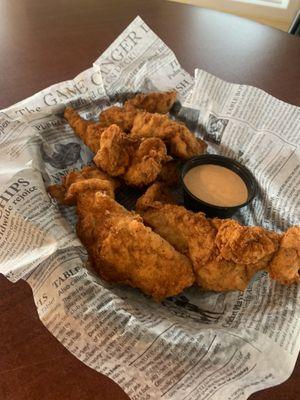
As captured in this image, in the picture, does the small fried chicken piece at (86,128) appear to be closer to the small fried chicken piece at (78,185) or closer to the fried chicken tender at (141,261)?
the small fried chicken piece at (78,185)

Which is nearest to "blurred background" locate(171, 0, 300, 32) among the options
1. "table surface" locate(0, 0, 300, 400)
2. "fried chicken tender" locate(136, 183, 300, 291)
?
"table surface" locate(0, 0, 300, 400)

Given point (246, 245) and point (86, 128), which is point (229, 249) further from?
point (86, 128)

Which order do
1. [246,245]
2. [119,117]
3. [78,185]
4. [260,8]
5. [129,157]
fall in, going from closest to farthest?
1. [246,245]
2. [78,185]
3. [129,157]
4. [119,117]
5. [260,8]

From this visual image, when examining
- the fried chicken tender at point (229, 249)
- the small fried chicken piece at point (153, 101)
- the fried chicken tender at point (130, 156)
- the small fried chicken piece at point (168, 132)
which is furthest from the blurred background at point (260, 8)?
the fried chicken tender at point (229, 249)

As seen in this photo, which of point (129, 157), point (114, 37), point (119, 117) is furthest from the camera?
point (114, 37)

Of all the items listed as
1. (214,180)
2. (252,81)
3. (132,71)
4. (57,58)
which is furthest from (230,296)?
(57,58)

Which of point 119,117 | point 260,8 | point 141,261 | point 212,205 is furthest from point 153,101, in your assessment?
point 260,8
